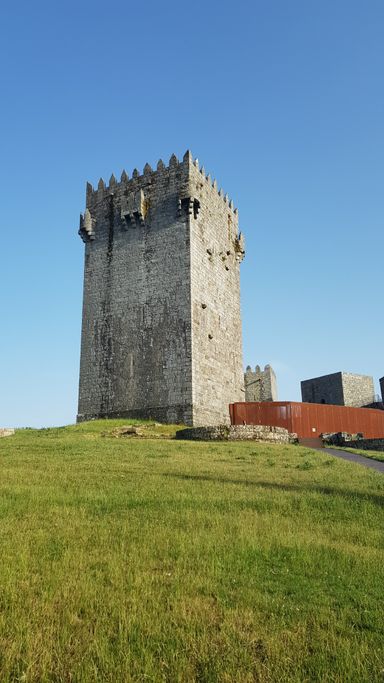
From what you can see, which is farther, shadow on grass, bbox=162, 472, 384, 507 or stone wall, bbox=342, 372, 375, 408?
stone wall, bbox=342, 372, 375, 408

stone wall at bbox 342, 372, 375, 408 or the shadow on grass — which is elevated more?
stone wall at bbox 342, 372, 375, 408

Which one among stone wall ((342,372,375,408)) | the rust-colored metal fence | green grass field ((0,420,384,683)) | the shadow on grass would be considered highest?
stone wall ((342,372,375,408))

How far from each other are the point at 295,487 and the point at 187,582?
21.3 ft

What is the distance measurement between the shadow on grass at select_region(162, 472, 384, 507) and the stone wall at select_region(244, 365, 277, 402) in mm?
41259

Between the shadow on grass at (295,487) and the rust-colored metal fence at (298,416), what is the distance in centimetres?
2026

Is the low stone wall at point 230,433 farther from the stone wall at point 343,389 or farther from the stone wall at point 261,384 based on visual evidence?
the stone wall at point 343,389

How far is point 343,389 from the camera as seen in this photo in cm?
5625

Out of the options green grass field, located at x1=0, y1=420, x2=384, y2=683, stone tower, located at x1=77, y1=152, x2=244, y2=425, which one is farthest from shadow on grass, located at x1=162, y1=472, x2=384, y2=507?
stone tower, located at x1=77, y1=152, x2=244, y2=425

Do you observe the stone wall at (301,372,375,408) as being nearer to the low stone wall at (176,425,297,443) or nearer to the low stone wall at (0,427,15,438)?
the low stone wall at (176,425,297,443)

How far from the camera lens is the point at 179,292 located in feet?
102

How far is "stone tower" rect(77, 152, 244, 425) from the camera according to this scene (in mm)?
30633

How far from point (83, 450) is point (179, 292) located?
15.2 metres

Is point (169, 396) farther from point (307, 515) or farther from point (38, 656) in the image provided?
point (38, 656)

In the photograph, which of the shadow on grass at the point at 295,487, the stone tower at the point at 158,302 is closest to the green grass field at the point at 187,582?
the shadow on grass at the point at 295,487
